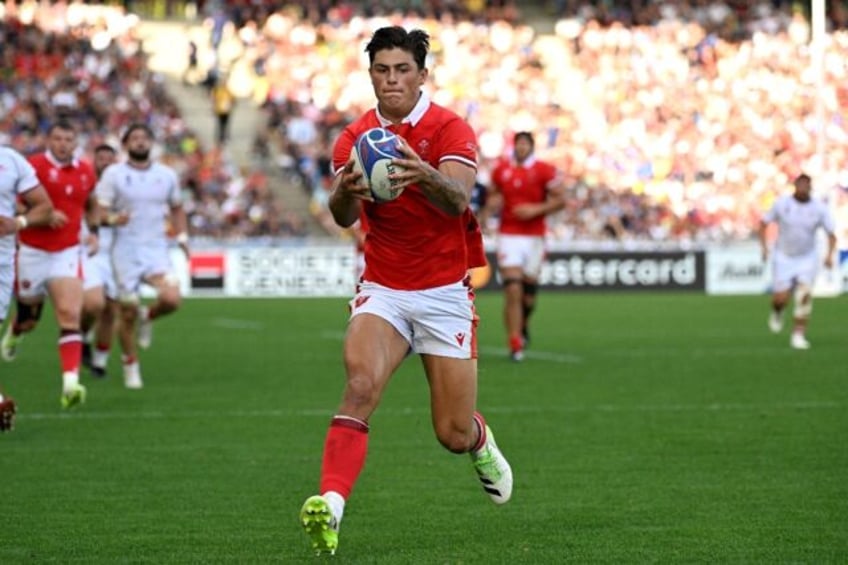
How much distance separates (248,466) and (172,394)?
5.16m

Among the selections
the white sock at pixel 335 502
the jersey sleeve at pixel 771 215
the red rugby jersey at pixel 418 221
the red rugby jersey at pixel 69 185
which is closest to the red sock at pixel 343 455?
the white sock at pixel 335 502

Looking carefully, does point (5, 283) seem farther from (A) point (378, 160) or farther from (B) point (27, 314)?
(A) point (378, 160)

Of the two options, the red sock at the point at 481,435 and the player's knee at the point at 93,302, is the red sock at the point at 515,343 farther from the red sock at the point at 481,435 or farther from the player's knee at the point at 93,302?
the red sock at the point at 481,435

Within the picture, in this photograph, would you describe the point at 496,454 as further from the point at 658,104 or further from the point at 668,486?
the point at 658,104

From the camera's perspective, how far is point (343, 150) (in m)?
7.74

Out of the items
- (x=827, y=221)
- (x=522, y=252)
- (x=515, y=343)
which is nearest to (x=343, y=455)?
(x=515, y=343)

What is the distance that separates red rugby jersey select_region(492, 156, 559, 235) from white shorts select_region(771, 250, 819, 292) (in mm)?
4544

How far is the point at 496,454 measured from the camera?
8367 millimetres

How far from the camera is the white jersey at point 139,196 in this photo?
16328 millimetres

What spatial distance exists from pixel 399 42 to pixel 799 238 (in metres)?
15.9

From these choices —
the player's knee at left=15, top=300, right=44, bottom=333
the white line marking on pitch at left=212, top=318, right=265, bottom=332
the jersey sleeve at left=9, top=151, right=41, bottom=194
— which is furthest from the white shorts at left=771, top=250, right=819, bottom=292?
the jersey sleeve at left=9, top=151, right=41, bottom=194

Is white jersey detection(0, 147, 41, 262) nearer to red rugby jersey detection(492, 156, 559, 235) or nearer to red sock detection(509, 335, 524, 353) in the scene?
red sock detection(509, 335, 524, 353)

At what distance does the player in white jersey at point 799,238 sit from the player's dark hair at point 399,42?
15.3 meters

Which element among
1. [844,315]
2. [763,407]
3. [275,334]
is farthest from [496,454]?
[844,315]
